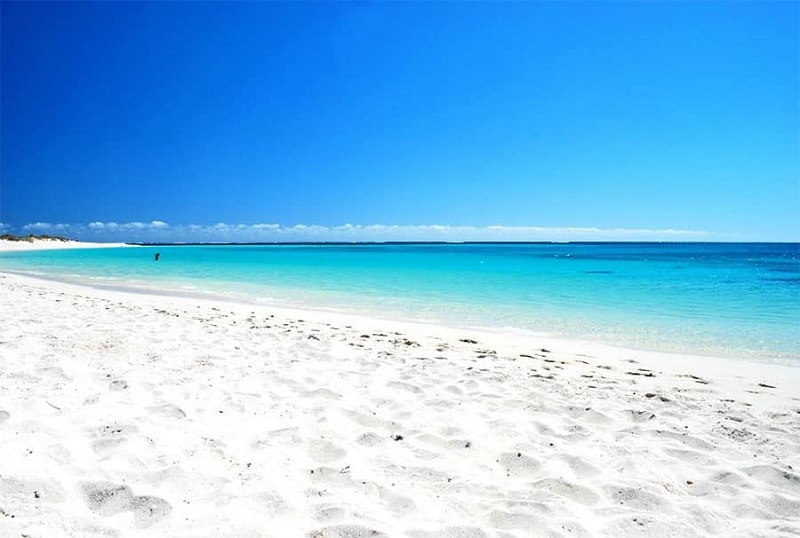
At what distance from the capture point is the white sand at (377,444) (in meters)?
2.77

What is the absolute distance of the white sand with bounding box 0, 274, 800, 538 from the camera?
277 centimetres

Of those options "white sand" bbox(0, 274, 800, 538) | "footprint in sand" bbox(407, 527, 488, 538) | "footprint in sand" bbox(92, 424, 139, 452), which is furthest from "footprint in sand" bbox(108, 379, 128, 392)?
"footprint in sand" bbox(407, 527, 488, 538)

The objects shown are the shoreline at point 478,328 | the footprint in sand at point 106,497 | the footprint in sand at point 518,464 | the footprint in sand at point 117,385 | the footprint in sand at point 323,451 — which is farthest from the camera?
the shoreline at point 478,328

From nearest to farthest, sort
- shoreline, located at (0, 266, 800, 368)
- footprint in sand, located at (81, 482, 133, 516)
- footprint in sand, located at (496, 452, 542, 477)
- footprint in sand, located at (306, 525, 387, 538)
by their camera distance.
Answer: footprint in sand, located at (306, 525, 387, 538) → footprint in sand, located at (81, 482, 133, 516) → footprint in sand, located at (496, 452, 542, 477) → shoreline, located at (0, 266, 800, 368)

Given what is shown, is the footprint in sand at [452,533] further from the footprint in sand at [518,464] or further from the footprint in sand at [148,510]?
the footprint in sand at [148,510]

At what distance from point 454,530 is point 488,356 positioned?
4679 millimetres

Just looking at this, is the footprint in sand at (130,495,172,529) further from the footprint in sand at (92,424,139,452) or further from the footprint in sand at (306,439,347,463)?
the footprint in sand at (306,439,347,463)

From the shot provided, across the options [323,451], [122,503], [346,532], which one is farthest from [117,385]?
[346,532]

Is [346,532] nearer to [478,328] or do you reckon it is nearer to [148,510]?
[148,510]

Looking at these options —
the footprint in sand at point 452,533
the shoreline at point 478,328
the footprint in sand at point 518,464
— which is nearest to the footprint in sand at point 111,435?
the footprint in sand at point 452,533

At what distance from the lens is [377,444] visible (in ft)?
12.5

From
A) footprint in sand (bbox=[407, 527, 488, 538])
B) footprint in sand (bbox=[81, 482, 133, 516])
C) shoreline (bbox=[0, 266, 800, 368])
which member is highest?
footprint in sand (bbox=[81, 482, 133, 516])

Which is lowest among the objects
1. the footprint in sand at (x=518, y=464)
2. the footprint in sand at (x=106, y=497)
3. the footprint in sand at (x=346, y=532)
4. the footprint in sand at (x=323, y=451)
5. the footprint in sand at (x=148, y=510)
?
the footprint in sand at (x=518, y=464)

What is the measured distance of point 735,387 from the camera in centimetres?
589
